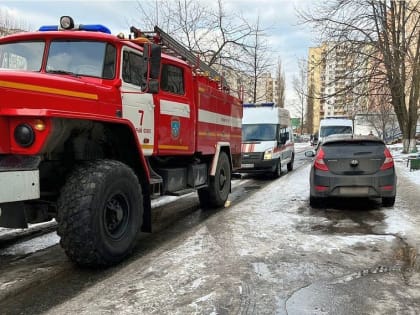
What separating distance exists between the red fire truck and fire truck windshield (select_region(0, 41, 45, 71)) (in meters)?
0.01

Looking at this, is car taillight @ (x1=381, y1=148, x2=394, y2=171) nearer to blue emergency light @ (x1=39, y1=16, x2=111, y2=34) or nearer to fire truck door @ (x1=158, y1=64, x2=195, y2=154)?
fire truck door @ (x1=158, y1=64, x2=195, y2=154)

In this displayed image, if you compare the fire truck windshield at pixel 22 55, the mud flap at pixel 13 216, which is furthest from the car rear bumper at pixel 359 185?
the mud flap at pixel 13 216

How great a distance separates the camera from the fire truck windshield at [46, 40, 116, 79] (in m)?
5.64

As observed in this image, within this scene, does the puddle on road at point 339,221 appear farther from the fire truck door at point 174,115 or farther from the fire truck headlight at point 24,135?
the fire truck headlight at point 24,135

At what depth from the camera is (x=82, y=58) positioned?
5.71 m

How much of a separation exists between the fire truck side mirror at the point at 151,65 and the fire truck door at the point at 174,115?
67 cm

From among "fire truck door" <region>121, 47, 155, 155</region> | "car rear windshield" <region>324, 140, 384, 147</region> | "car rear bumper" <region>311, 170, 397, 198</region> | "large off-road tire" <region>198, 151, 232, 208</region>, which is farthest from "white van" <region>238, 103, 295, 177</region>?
"fire truck door" <region>121, 47, 155, 155</region>

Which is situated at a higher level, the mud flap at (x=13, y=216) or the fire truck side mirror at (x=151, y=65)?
the fire truck side mirror at (x=151, y=65)

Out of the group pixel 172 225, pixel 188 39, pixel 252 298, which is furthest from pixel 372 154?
pixel 188 39

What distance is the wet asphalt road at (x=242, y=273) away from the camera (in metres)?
4.02

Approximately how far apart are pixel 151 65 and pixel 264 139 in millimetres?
10307

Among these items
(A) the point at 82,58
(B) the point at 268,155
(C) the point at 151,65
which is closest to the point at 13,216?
(A) the point at 82,58

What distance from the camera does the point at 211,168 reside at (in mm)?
9078

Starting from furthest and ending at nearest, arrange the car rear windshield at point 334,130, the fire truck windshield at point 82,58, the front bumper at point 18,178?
1. the car rear windshield at point 334,130
2. the fire truck windshield at point 82,58
3. the front bumper at point 18,178
